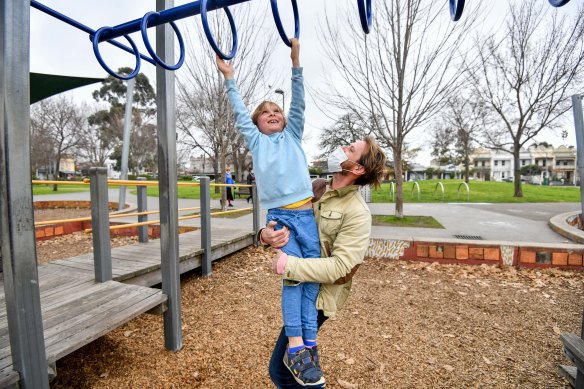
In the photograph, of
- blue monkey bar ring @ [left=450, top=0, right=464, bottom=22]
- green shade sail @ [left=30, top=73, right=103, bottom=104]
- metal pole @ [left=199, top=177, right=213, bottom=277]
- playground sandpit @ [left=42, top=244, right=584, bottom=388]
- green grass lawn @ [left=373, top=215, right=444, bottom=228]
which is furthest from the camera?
green grass lawn @ [left=373, top=215, right=444, bottom=228]

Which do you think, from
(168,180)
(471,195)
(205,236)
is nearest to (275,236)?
(168,180)

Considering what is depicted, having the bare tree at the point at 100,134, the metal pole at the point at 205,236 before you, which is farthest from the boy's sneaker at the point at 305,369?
the bare tree at the point at 100,134

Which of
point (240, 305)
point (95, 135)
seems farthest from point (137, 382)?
point (95, 135)

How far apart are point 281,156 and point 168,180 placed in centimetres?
143

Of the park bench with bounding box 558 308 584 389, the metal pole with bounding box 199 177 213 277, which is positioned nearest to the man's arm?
the park bench with bounding box 558 308 584 389

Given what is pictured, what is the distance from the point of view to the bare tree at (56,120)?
26.0m

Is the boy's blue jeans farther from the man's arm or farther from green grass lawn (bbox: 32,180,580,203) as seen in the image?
green grass lawn (bbox: 32,180,580,203)

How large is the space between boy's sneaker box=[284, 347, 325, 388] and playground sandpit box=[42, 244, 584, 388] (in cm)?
111

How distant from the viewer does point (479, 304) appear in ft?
11.3

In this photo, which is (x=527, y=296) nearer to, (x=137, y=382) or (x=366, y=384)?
(x=366, y=384)

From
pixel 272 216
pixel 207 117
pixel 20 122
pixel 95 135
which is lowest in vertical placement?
pixel 272 216

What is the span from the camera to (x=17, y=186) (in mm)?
1319

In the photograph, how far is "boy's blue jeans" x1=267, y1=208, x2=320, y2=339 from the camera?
136 cm

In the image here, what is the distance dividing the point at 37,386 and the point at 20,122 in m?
1.18
